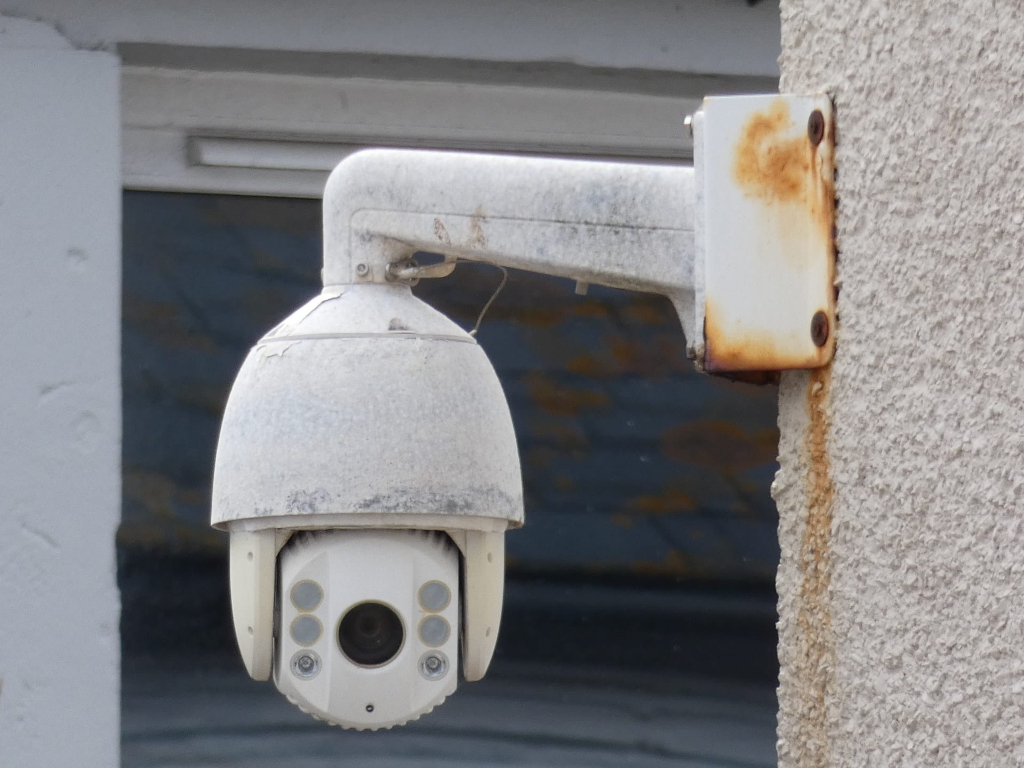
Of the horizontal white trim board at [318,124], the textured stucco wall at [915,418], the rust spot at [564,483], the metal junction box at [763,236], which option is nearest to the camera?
the textured stucco wall at [915,418]

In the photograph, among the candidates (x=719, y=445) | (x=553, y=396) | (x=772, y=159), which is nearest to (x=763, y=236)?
(x=772, y=159)

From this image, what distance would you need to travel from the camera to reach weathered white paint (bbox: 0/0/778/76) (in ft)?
9.37

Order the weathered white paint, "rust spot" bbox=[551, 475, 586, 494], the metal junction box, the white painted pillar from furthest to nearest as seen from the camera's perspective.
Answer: "rust spot" bbox=[551, 475, 586, 494] < the weathered white paint < the white painted pillar < the metal junction box

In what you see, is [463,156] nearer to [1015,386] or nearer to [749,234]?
[749,234]

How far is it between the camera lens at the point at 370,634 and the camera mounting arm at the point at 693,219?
0.23 m

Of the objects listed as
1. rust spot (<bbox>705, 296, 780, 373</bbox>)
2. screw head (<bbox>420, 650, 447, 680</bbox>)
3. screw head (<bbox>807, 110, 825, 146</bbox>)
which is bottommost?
screw head (<bbox>420, 650, 447, 680</bbox>)

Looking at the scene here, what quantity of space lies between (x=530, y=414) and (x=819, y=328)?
248 cm

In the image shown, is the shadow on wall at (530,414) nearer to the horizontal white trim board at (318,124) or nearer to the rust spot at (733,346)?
the horizontal white trim board at (318,124)

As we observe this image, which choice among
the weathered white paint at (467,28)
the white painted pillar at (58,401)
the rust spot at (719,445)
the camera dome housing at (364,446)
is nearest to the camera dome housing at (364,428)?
the camera dome housing at (364,446)

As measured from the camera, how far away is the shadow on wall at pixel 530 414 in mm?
3172

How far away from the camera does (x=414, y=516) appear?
0.91 metres

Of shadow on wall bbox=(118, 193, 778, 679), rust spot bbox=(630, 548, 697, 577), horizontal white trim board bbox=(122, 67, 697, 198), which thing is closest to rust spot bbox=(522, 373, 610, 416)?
shadow on wall bbox=(118, 193, 778, 679)

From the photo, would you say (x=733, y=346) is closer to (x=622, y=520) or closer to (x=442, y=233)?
(x=442, y=233)

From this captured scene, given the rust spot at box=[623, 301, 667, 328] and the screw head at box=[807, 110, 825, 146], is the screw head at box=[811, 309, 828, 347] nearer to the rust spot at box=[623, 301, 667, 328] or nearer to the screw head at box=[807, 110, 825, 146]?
the screw head at box=[807, 110, 825, 146]
